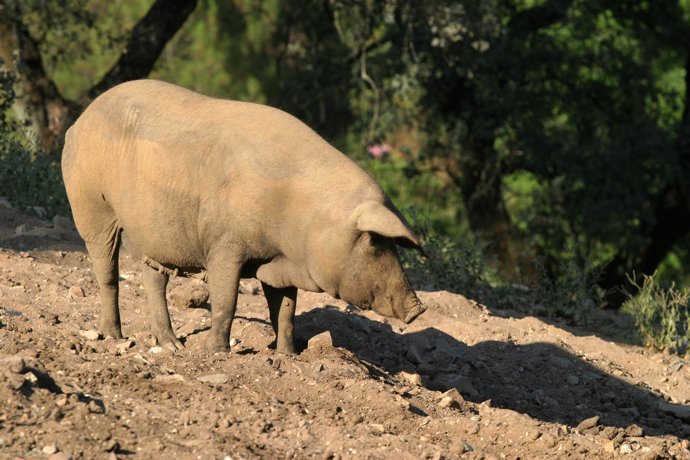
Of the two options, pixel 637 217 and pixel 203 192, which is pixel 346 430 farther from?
pixel 637 217

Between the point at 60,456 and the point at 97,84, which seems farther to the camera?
the point at 97,84

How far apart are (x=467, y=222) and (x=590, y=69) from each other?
2950 mm

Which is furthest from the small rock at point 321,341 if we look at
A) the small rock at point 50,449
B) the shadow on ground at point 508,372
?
the small rock at point 50,449

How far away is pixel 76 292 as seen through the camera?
26.6ft

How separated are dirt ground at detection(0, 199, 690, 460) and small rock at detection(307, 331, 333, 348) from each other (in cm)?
1

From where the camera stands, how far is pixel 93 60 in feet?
72.2

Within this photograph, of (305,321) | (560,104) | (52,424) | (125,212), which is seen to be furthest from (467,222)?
(52,424)

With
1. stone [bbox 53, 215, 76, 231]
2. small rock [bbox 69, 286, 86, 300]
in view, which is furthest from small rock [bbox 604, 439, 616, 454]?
stone [bbox 53, 215, 76, 231]

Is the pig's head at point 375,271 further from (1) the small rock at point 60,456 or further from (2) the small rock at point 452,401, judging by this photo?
(1) the small rock at point 60,456

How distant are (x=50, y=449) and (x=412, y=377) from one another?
2919mm

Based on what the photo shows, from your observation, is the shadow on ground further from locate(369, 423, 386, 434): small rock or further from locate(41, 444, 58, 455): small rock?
locate(41, 444, 58, 455): small rock

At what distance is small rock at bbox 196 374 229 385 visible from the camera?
614 cm

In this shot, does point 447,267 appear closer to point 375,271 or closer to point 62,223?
point 62,223

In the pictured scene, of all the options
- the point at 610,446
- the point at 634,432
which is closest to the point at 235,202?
the point at 610,446
